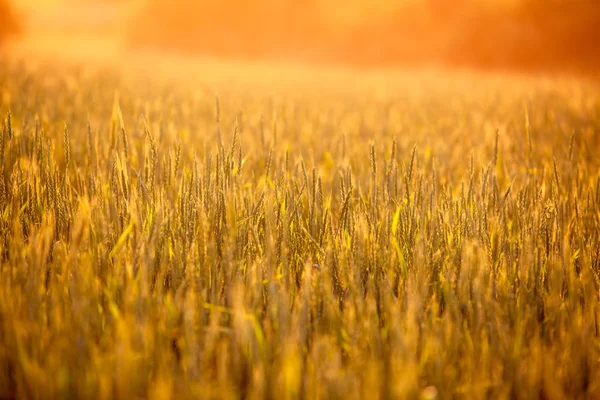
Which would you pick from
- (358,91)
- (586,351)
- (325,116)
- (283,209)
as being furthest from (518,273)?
(358,91)

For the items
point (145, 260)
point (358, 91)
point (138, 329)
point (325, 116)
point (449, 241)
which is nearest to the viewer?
point (138, 329)

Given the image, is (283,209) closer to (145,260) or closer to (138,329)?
(145,260)

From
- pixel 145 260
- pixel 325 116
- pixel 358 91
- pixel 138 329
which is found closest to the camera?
pixel 138 329

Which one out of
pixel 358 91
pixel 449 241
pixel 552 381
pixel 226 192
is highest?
pixel 358 91

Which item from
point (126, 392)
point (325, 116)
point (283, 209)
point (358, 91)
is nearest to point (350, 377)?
point (126, 392)

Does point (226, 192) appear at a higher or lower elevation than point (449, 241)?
higher

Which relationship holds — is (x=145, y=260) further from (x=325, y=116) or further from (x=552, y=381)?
(x=325, y=116)

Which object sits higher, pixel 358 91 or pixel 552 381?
pixel 358 91

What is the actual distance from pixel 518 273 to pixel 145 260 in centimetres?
92

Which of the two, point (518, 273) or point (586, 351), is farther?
point (518, 273)

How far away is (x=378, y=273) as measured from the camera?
1156mm

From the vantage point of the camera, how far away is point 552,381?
0.79 m

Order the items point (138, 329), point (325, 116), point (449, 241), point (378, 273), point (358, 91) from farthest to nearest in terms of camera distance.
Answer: point (358, 91), point (325, 116), point (449, 241), point (378, 273), point (138, 329)

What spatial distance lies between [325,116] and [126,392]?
3164 millimetres
